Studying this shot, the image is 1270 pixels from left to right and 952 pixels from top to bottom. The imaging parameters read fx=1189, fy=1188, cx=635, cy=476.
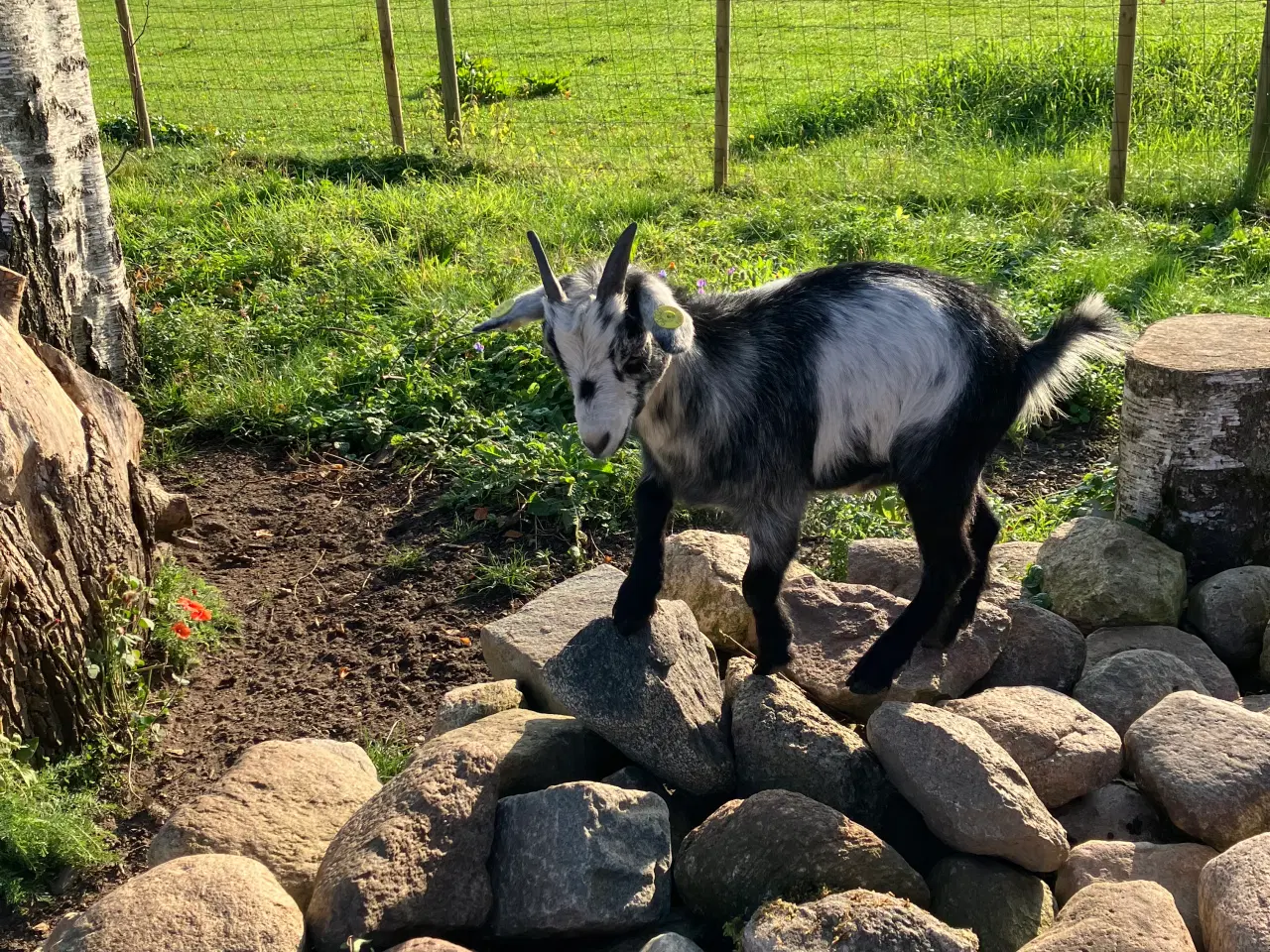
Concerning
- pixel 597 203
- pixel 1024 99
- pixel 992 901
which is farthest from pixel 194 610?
pixel 1024 99

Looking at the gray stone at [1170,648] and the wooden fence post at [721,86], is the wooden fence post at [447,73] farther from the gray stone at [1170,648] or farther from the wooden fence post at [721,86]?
the gray stone at [1170,648]

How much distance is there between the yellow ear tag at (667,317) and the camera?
2.93m

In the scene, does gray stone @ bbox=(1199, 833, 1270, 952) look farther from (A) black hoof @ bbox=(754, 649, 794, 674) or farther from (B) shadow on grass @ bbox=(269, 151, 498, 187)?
(B) shadow on grass @ bbox=(269, 151, 498, 187)

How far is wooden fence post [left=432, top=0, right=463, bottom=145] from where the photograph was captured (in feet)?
28.9

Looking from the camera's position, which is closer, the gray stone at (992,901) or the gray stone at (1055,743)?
the gray stone at (992,901)

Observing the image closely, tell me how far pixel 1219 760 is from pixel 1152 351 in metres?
1.73

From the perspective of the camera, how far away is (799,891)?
8.39ft

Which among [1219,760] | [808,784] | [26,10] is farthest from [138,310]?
[1219,760]

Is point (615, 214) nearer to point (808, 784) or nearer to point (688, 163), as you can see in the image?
point (688, 163)

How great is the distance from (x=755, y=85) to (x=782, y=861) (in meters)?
10.2

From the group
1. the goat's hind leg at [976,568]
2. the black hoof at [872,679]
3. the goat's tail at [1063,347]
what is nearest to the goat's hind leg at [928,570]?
the black hoof at [872,679]

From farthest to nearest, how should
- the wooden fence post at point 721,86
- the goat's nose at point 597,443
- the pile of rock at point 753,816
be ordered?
the wooden fence post at point 721,86, the goat's nose at point 597,443, the pile of rock at point 753,816

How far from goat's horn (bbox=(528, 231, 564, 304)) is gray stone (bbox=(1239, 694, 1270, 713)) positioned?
7.33 ft

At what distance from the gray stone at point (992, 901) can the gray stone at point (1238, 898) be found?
0.32m
